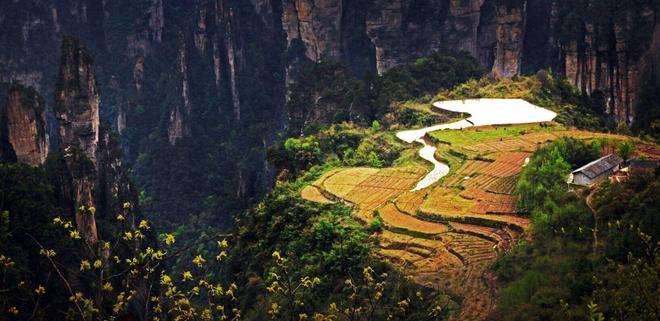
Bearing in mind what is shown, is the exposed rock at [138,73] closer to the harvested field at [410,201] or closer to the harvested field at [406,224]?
the harvested field at [410,201]

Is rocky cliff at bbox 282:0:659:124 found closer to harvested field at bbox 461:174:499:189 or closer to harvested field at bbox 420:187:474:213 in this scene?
harvested field at bbox 461:174:499:189

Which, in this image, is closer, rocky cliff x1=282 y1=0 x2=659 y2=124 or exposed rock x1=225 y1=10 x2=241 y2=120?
rocky cliff x1=282 y1=0 x2=659 y2=124

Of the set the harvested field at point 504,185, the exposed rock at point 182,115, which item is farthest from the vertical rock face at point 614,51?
the exposed rock at point 182,115

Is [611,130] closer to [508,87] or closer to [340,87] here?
[508,87]

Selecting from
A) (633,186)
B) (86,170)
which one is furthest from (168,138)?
(633,186)

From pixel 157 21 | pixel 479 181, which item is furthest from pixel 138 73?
pixel 479 181

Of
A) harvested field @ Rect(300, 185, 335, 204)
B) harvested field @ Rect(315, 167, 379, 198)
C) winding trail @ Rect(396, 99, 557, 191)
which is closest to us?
harvested field @ Rect(300, 185, 335, 204)

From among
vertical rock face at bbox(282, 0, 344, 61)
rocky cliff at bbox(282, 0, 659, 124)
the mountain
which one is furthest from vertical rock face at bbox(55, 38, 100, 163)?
vertical rock face at bbox(282, 0, 344, 61)

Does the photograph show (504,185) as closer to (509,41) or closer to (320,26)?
(509,41)
